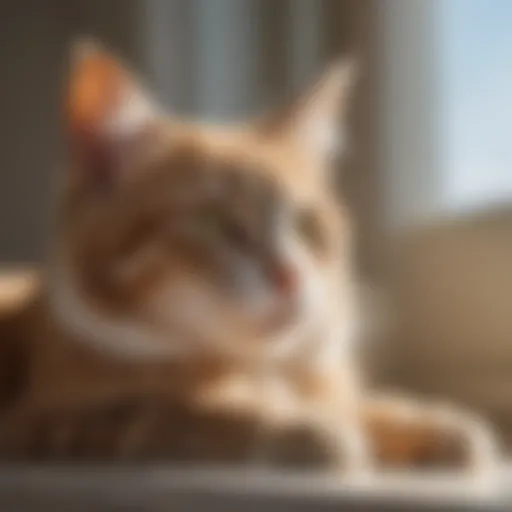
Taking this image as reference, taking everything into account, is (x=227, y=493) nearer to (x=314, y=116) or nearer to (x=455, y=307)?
(x=314, y=116)

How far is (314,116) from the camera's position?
1.01m

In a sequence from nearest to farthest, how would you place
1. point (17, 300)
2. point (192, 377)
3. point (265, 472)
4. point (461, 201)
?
point (265, 472)
point (192, 377)
point (17, 300)
point (461, 201)

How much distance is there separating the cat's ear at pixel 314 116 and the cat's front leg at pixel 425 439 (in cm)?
24

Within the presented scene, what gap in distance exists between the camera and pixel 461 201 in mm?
1167

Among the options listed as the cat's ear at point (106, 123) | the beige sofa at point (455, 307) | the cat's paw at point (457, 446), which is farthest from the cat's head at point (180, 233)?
the beige sofa at point (455, 307)

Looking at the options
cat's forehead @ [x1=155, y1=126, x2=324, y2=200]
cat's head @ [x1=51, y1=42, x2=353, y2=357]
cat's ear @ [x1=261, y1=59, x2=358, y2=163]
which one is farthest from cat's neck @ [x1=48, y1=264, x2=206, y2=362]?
cat's ear @ [x1=261, y1=59, x2=358, y2=163]

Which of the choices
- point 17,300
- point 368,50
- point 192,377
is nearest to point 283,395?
point 192,377

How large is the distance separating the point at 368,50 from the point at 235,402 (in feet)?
1.75

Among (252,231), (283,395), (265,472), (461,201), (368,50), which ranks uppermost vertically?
(368,50)

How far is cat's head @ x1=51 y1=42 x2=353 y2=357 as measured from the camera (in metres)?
0.86

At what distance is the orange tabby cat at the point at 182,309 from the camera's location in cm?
80

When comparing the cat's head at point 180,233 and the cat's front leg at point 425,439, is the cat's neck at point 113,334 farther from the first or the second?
the cat's front leg at point 425,439

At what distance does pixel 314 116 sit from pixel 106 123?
193 mm

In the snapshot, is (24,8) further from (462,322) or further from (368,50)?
(462,322)
